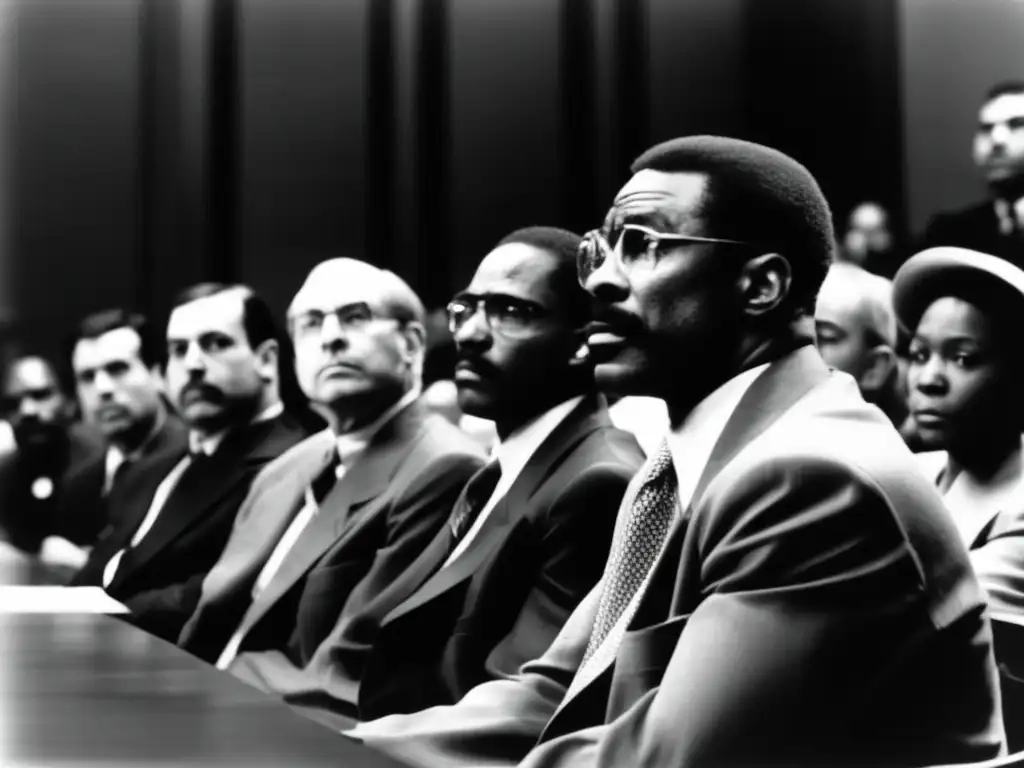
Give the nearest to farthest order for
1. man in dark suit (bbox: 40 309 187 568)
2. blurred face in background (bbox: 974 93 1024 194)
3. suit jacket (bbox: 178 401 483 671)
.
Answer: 1. blurred face in background (bbox: 974 93 1024 194)
2. suit jacket (bbox: 178 401 483 671)
3. man in dark suit (bbox: 40 309 187 568)

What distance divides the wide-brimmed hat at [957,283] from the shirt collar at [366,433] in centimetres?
169

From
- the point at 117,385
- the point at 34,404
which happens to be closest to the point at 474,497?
the point at 117,385

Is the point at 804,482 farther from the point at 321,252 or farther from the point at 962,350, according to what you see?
the point at 321,252

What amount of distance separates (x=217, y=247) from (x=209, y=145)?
0.32m

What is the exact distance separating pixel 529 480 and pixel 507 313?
406 mm

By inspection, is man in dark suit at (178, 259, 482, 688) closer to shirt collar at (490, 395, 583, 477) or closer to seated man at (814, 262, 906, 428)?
shirt collar at (490, 395, 583, 477)

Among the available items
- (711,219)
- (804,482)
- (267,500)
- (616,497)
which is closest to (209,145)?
(267,500)

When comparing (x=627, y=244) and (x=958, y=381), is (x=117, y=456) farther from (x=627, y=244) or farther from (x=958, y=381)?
(x=958, y=381)

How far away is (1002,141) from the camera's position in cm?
351

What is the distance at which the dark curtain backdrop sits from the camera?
3809 mm

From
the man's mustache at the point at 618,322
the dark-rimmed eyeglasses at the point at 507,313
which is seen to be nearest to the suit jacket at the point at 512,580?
the dark-rimmed eyeglasses at the point at 507,313

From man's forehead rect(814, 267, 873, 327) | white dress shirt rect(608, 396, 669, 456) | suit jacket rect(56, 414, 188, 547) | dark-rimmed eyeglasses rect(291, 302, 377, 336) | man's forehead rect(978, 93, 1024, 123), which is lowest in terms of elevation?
suit jacket rect(56, 414, 188, 547)

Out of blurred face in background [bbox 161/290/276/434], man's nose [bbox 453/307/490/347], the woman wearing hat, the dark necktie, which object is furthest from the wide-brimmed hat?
blurred face in background [bbox 161/290/276/434]

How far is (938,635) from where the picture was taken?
260cm
